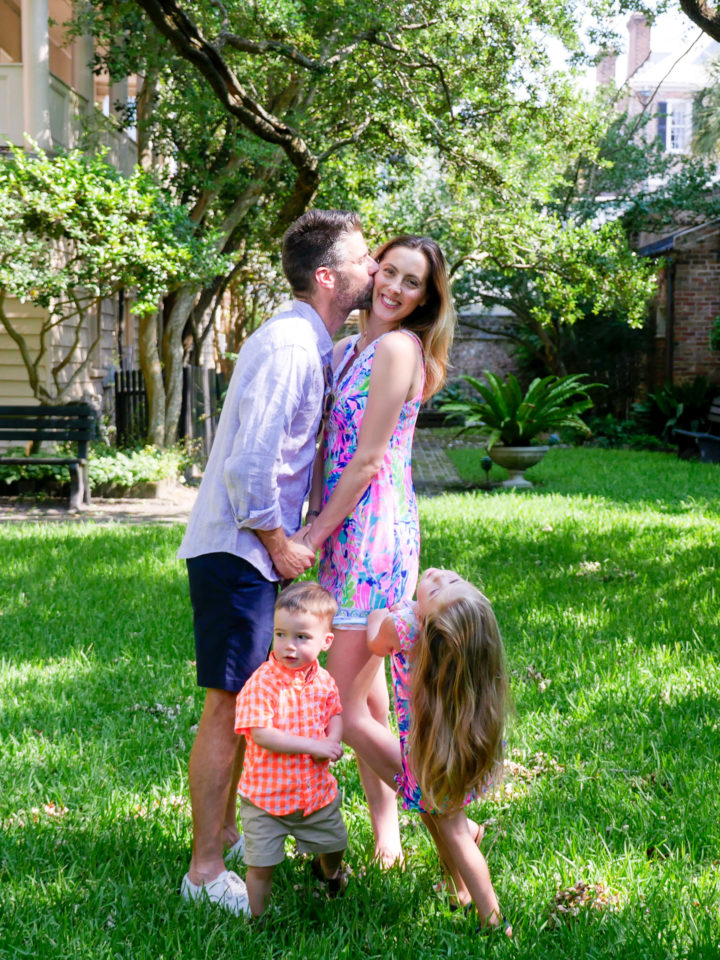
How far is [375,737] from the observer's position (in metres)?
3.00

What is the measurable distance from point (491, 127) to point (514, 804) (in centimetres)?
1155

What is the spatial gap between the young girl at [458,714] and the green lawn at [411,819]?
216mm

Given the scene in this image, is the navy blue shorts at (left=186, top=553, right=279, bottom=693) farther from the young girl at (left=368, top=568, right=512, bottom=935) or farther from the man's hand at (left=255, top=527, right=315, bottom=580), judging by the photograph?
the young girl at (left=368, top=568, right=512, bottom=935)

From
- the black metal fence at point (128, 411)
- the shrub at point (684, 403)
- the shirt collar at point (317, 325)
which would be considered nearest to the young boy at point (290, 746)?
the shirt collar at point (317, 325)

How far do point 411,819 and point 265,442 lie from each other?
60.5 inches

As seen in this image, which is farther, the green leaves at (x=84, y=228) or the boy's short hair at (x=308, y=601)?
the green leaves at (x=84, y=228)

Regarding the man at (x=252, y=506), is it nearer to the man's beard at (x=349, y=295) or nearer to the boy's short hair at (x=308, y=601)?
the man's beard at (x=349, y=295)

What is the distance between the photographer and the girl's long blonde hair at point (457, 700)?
263 centimetres

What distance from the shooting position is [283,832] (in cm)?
273

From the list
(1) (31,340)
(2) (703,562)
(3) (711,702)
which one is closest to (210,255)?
(1) (31,340)

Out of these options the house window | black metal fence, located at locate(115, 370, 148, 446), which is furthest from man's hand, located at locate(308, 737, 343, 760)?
the house window

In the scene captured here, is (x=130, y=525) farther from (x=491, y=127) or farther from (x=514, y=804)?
(x=491, y=127)

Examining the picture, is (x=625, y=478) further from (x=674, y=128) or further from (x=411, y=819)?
(x=674, y=128)

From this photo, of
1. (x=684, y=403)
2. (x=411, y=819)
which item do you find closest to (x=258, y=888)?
(x=411, y=819)
